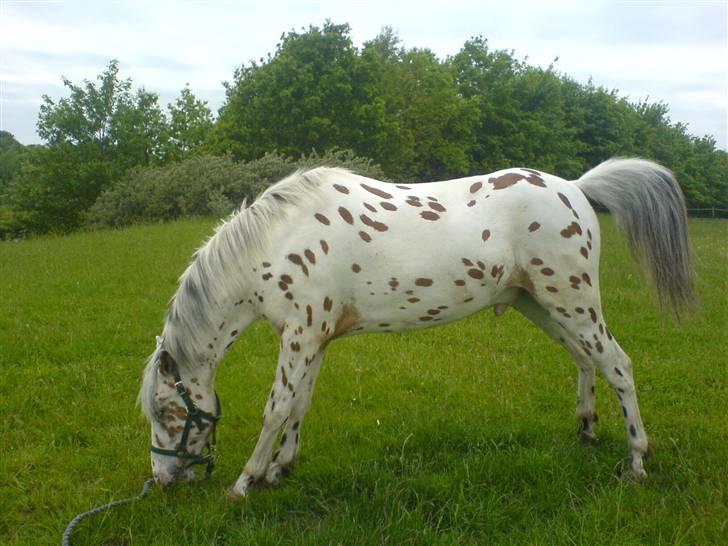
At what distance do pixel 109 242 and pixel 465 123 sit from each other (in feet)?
101

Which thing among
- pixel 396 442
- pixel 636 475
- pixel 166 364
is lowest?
pixel 396 442

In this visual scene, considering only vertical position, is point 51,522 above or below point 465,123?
below

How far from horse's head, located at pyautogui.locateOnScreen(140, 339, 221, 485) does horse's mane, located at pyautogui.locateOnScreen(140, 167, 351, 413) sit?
23mm

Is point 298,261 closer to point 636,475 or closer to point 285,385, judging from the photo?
point 285,385

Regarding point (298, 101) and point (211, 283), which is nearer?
point (211, 283)

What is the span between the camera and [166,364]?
3.74m

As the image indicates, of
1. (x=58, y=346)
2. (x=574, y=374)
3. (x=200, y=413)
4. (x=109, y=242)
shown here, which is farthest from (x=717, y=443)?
(x=109, y=242)

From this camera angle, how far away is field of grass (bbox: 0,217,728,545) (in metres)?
3.36

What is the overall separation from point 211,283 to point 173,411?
0.87 m

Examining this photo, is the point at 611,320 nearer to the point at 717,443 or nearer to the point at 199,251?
the point at 717,443

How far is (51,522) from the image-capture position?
11.4 feet

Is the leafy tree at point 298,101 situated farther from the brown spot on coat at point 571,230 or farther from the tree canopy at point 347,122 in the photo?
the brown spot on coat at point 571,230

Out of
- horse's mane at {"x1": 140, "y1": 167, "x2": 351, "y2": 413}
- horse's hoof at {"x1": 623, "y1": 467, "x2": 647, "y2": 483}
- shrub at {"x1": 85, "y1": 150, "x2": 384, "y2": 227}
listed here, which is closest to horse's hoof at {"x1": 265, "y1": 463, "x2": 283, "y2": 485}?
horse's mane at {"x1": 140, "y1": 167, "x2": 351, "y2": 413}

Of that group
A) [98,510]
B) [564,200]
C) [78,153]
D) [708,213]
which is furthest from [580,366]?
[708,213]
